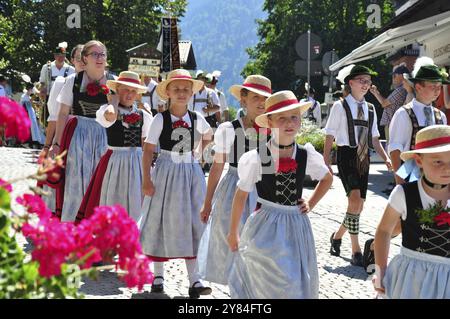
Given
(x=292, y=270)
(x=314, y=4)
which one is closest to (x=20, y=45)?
(x=314, y=4)

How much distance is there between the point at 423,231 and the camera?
4.12m

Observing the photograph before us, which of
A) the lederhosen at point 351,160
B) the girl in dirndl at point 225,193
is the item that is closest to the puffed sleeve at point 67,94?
the girl in dirndl at point 225,193

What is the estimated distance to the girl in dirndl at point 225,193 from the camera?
240 inches

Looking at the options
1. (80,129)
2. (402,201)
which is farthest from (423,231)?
(80,129)

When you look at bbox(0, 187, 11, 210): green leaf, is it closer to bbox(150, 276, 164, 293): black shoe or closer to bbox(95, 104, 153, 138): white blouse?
bbox(150, 276, 164, 293): black shoe

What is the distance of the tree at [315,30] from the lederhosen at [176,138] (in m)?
43.3

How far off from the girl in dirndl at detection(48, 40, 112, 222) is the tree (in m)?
42.4

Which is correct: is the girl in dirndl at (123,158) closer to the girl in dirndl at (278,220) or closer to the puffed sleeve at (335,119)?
the puffed sleeve at (335,119)

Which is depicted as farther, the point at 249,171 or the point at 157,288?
the point at 157,288

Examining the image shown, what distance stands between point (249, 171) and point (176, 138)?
180cm

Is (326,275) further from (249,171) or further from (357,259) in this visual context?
(249,171)

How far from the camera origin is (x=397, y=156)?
6.85m
